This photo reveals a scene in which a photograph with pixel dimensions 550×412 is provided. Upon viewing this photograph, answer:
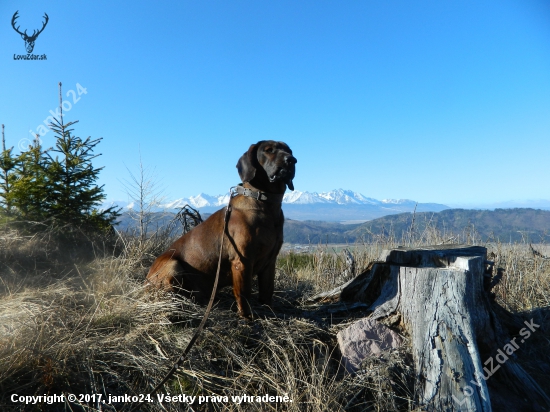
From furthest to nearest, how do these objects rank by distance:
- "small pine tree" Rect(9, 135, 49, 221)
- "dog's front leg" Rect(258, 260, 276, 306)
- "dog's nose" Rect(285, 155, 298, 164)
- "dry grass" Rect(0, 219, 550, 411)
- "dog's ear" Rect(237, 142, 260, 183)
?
"small pine tree" Rect(9, 135, 49, 221) < "dog's front leg" Rect(258, 260, 276, 306) < "dog's ear" Rect(237, 142, 260, 183) < "dog's nose" Rect(285, 155, 298, 164) < "dry grass" Rect(0, 219, 550, 411)

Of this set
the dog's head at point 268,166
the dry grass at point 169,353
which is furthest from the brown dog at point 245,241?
the dry grass at point 169,353

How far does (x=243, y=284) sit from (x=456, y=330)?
1817mm

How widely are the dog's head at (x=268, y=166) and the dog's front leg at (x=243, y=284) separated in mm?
756

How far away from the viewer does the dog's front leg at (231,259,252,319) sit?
11.4ft

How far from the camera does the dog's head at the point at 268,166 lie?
11.3ft

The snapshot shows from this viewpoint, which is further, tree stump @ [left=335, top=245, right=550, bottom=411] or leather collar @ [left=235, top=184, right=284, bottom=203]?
leather collar @ [left=235, top=184, right=284, bottom=203]

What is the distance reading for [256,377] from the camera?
107 inches

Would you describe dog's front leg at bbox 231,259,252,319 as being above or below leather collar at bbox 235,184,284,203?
below

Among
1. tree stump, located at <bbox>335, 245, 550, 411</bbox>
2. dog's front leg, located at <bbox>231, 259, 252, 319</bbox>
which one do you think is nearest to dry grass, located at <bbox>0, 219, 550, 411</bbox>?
dog's front leg, located at <bbox>231, 259, 252, 319</bbox>

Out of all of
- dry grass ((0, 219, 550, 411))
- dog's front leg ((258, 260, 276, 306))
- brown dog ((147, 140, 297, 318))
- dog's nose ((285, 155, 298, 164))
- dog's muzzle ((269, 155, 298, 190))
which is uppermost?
dog's nose ((285, 155, 298, 164))

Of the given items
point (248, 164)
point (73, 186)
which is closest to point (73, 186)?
point (73, 186)

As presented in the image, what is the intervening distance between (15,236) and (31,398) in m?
3.95

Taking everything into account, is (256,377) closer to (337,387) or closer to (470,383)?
(337,387)

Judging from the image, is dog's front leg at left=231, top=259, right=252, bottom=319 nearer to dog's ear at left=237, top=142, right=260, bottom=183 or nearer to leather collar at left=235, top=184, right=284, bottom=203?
leather collar at left=235, top=184, right=284, bottom=203
